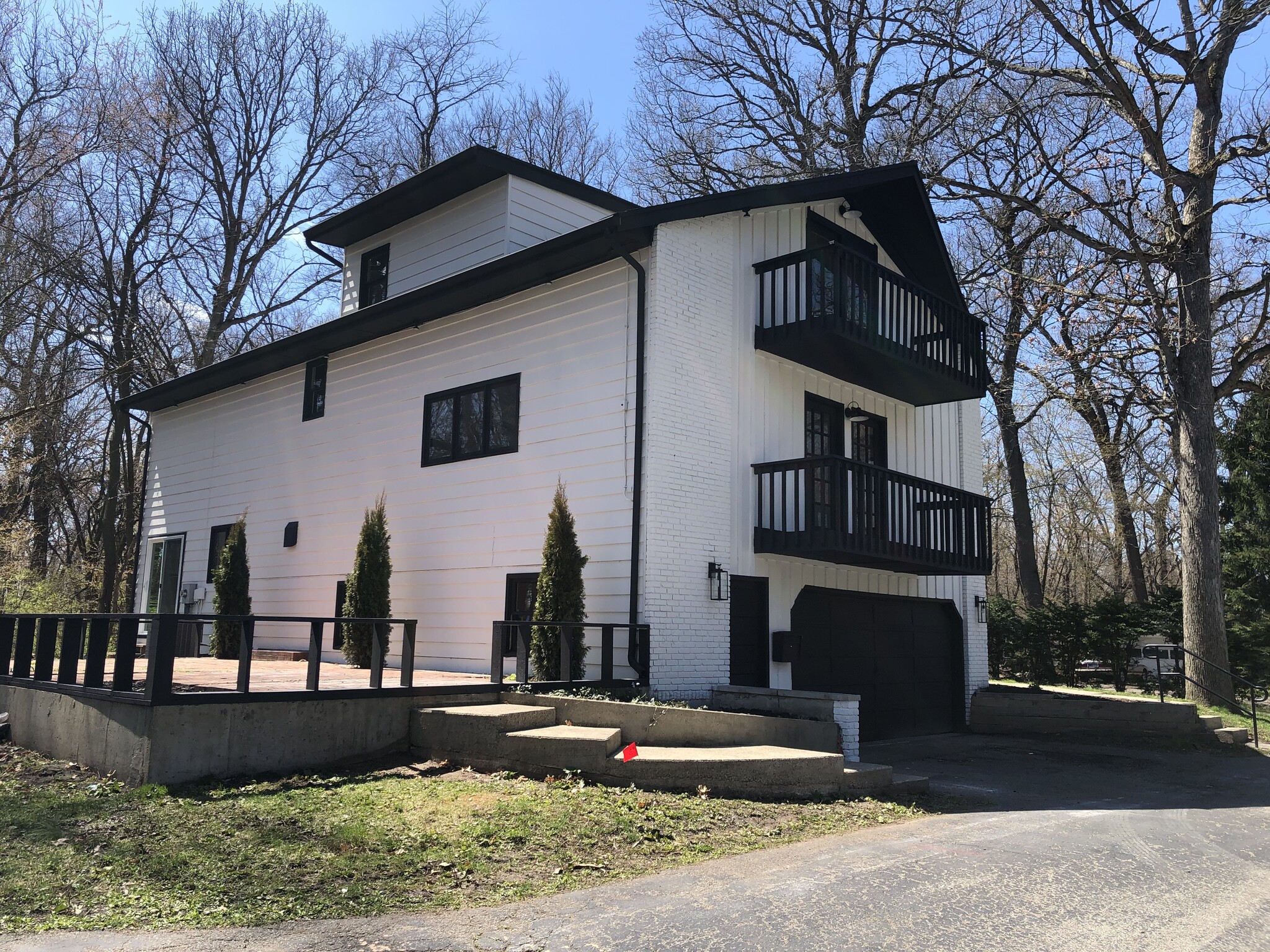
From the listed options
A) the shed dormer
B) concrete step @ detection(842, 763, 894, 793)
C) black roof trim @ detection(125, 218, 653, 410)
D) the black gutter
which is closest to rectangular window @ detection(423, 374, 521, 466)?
black roof trim @ detection(125, 218, 653, 410)

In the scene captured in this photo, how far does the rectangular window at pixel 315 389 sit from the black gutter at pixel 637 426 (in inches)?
279

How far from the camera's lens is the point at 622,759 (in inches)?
321

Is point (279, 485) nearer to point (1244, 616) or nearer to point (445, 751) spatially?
point (445, 751)

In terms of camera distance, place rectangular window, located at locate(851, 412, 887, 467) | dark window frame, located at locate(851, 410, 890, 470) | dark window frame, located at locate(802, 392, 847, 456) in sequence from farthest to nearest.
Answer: dark window frame, located at locate(851, 410, 890, 470), rectangular window, located at locate(851, 412, 887, 467), dark window frame, located at locate(802, 392, 847, 456)

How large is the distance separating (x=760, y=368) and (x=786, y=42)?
14865 millimetres


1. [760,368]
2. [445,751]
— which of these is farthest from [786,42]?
[445,751]

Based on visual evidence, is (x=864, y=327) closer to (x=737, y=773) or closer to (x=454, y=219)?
(x=737, y=773)

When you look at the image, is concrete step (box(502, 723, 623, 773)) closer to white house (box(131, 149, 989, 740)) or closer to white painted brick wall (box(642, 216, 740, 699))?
white painted brick wall (box(642, 216, 740, 699))

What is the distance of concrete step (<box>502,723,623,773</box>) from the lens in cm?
821

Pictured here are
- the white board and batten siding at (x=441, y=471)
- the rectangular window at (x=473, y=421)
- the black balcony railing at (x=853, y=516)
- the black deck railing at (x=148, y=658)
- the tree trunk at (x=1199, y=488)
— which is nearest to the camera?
the black deck railing at (x=148, y=658)

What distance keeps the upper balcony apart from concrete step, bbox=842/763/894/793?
5.47 m

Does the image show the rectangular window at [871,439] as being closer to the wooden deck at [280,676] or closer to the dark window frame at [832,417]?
the dark window frame at [832,417]

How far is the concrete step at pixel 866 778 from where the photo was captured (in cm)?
830

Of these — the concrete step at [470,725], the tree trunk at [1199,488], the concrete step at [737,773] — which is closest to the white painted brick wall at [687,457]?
the concrete step at [470,725]
